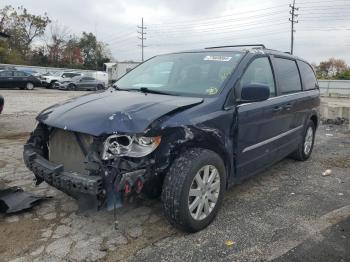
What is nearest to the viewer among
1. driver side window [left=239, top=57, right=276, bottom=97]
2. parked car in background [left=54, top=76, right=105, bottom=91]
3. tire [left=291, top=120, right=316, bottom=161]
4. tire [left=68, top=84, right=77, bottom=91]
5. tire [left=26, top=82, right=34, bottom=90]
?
driver side window [left=239, top=57, right=276, bottom=97]

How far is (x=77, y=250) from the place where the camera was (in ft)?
10.5

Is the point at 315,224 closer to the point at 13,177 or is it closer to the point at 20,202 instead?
the point at 20,202

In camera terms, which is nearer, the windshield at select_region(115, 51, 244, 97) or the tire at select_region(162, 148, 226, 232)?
the tire at select_region(162, 148, 226, 232)

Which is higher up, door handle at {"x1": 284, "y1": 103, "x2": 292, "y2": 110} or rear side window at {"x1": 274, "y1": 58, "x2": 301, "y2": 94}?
rear side window at {"x1": 274, "y1": 58, "x2": 301, "y2": 94}

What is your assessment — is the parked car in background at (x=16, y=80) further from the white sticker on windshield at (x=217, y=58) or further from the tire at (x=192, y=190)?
the tire at (x=192, y=190)

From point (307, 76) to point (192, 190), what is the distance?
371 centimetres

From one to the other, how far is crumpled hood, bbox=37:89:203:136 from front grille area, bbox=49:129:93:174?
0.47 feet

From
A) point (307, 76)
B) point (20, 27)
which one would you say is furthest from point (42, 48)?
point (307, 76)

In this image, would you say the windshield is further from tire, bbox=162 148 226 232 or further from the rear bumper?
the rear bumper

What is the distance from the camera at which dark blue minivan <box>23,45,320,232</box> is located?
310cm

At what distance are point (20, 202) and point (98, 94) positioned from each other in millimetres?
1413

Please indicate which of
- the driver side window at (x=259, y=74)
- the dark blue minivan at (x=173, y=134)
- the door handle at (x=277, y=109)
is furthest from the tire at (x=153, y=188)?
the door handle at (x=277, y=109)

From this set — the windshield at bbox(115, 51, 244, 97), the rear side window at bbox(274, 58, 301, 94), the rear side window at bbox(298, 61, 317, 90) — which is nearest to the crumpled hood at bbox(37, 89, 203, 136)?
the windshield at bbox(115, 51, 244, 97)

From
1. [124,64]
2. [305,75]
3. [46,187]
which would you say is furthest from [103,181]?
[124,64]
